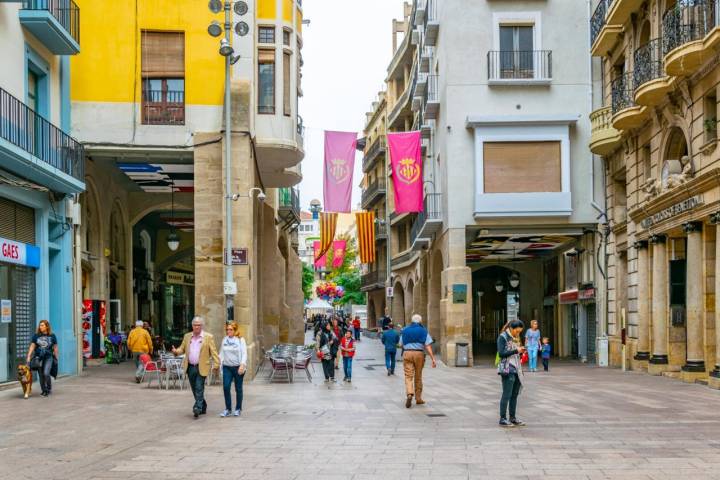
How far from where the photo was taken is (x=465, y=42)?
30.1 m

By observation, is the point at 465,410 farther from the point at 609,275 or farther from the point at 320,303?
the point at 320,303

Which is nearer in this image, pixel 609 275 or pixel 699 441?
pixel 699 441

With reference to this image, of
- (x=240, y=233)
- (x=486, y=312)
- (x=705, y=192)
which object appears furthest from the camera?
(x=486, y=312)

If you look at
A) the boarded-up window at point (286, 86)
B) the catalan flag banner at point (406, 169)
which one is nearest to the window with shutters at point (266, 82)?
the boarded-up window at point (286, 86)

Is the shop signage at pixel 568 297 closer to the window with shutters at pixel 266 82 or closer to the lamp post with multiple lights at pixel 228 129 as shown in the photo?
the window with shutters at pixel 266 82

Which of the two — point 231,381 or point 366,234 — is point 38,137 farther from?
point 366,234

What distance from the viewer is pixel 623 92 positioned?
25.5 metres

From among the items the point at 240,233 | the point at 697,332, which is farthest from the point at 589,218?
the point at 240,233

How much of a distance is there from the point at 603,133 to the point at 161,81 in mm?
13014

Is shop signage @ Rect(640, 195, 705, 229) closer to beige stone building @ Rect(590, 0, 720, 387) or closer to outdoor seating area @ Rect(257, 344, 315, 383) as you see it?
beige stone building @ Rect(590, 0, 720, 387)

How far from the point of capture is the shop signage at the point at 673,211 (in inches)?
804

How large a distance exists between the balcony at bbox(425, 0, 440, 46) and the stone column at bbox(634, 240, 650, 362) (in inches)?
446

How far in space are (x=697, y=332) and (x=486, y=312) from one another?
106ft

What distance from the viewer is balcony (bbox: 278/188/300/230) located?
128 ft
